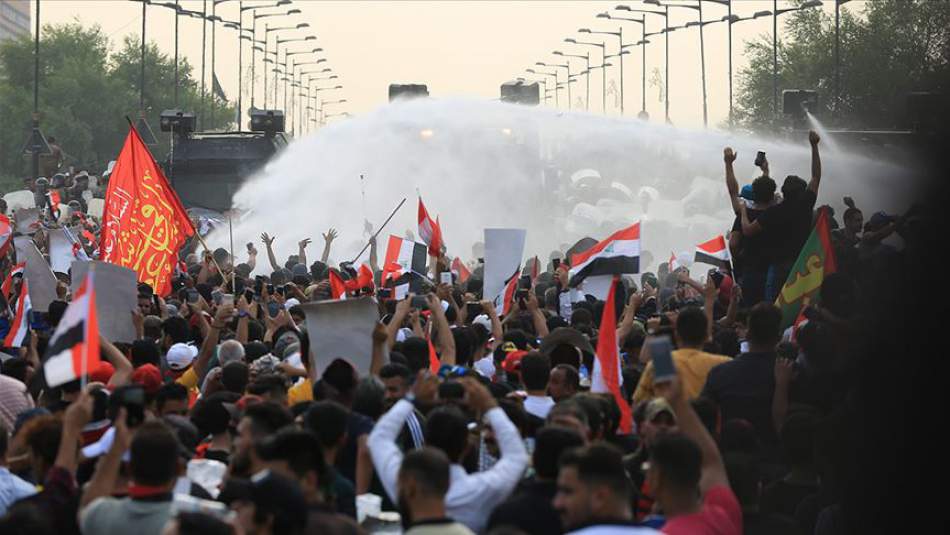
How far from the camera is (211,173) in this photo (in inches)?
1304

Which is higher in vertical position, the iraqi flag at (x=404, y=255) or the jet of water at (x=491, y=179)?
the jet of water at (x=491, y=179)

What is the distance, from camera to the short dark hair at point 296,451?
673cm

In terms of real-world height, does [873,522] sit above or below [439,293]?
below

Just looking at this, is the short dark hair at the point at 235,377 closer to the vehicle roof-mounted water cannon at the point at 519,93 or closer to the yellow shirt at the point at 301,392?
the yellow shirt at the point at 301,392

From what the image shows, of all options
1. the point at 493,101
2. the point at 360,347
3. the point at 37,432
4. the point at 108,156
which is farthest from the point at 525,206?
the point at 108,156

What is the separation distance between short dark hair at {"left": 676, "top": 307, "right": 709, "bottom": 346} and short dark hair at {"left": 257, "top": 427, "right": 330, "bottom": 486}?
122 inches

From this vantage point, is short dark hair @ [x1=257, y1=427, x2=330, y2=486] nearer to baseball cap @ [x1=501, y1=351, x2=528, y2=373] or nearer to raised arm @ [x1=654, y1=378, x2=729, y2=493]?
raised arm @ [x1=654, y1=378, x2=729, y2=493]

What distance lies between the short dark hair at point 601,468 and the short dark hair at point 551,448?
0.57m

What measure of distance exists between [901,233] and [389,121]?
987 inches

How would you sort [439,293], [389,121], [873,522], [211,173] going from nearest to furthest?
1. [873,522]
2. [439,293]
3. [211,173]
4. [389,121]

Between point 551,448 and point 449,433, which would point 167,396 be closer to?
point 449,433

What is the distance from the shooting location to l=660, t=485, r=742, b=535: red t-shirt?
673 centimetres

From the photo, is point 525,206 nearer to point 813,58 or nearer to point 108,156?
point 813,58

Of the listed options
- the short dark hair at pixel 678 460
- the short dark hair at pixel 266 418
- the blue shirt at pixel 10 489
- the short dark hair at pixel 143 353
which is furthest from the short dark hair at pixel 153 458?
the short dark hair at pixel 143 353
